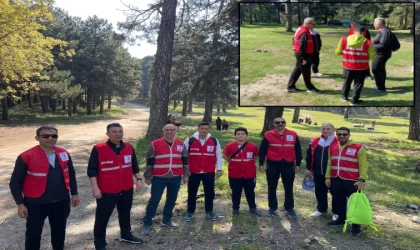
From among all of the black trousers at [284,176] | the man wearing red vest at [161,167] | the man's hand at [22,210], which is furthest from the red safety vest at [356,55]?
the man's hand at [22,210]

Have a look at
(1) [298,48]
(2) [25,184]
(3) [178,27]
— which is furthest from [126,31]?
(2) [25,184]

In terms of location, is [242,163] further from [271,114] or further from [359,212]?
[271,114]

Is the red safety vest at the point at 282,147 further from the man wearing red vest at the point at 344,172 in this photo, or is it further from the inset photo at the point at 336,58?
the inset photo at the point at 336,58

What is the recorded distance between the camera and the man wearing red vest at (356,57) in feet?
24.0

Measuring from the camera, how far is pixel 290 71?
8.69 metres

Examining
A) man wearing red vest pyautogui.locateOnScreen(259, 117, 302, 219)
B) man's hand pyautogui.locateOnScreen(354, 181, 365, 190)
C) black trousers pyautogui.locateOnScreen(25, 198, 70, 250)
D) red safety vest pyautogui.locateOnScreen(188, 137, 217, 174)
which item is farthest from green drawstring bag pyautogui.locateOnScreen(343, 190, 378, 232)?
black trousers pyautogui.locateOnScreen(25, 198, 70, 250)

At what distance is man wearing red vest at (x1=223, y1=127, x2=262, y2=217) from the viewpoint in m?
5.93

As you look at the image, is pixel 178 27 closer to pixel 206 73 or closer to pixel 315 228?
pixel 206 73

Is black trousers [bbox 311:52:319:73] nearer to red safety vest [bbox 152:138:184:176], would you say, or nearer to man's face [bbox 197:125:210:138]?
man's face [bbox 197:125:210:138]

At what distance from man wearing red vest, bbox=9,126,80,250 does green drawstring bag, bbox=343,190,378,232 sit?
168 inches

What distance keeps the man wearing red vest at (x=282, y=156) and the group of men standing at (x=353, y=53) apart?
2.72m

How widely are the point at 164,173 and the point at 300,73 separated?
472cm

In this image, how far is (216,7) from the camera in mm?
14109

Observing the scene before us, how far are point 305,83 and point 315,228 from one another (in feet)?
13.2
